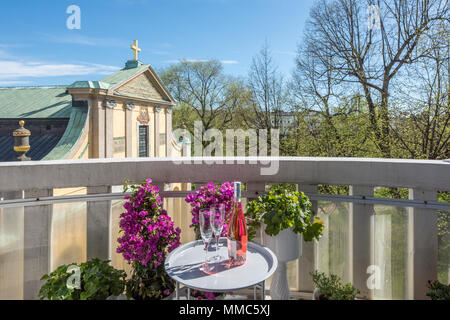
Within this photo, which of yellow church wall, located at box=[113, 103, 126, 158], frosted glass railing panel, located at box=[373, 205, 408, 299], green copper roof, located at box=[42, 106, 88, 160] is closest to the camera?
frosted glass railing panel, located at box=[373, 205, 408, 299]

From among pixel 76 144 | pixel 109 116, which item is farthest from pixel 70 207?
pixel 109 116

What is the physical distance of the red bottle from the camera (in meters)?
1.57

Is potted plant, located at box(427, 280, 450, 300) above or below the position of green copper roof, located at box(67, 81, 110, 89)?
below

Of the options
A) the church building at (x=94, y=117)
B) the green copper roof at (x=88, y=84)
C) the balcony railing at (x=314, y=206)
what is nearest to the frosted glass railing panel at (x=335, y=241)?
the balcony railing at (x=314, y=206)

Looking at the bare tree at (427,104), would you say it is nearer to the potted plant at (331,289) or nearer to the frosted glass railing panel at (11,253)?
the potted plant at (331,289)

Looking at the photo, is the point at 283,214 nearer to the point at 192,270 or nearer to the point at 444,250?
the point at 192,270

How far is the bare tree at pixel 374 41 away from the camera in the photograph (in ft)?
32.4

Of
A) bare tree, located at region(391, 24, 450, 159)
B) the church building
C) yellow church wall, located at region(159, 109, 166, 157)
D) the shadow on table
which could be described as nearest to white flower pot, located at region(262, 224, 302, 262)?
the shadow on table

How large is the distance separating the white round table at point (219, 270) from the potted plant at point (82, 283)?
0.46 meters

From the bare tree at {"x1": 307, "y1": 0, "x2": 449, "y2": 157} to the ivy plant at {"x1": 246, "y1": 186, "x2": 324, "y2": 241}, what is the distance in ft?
28.8

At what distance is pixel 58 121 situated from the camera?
12.1 metres

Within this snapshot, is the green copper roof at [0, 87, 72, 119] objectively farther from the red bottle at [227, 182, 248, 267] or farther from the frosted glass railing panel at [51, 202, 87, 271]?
the red bottle at [227, 182, 248, 267]

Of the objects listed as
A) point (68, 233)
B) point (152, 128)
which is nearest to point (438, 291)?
point (68, 233)

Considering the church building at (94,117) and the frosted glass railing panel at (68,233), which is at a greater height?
the church building at (94,117)
